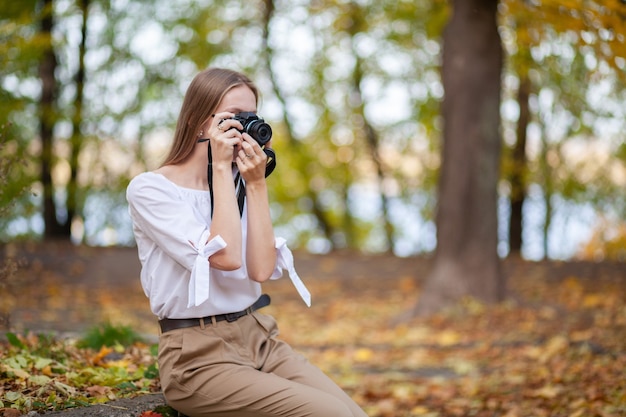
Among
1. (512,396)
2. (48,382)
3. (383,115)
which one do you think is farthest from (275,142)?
(48,382)

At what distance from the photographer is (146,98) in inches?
557

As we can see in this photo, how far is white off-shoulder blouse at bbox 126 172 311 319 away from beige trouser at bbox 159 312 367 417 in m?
0.09

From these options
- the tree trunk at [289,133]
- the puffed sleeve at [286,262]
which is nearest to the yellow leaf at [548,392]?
the puffed sleeve at [286,262]

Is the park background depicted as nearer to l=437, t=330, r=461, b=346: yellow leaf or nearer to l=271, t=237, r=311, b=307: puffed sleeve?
l=437, t=330, r=461, b=346: yellow leaf

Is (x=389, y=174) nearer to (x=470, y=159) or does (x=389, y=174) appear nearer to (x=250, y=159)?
(x=470, y=159)

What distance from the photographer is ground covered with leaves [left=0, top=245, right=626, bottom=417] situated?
343 centimetres

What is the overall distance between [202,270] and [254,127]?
0.58 meters

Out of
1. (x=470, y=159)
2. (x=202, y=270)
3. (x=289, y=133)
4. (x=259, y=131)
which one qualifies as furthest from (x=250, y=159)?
(x=289, y=133)

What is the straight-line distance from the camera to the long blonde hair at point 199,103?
9.49 feet

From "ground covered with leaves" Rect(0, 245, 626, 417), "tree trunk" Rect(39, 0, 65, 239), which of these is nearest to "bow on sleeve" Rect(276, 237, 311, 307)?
"ground covered with leaves" Rect(0, 245, 626, 417)

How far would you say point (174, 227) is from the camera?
2.65 metres

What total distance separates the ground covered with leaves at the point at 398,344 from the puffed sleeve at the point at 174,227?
2.30 feet

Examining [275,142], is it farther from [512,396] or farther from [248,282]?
[248,282]

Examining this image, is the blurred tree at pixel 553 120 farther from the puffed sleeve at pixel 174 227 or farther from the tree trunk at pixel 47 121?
the puffed sleeve at pixel 174 227
